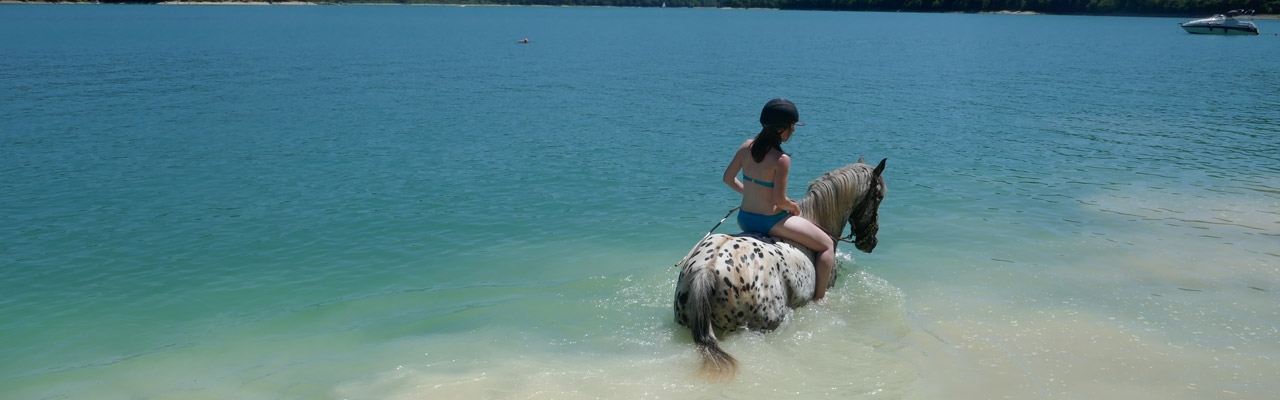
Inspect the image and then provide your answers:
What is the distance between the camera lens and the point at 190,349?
27.2 feet

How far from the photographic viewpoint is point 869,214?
27.6 feet

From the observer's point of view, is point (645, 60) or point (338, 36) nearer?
point (645, 60)

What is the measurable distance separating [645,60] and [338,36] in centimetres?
3319

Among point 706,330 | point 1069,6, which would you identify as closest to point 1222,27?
point 1069,6

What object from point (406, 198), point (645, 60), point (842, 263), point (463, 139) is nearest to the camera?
point (842, 263)

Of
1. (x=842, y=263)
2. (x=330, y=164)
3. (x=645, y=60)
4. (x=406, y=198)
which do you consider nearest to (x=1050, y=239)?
(x=842, y=263)

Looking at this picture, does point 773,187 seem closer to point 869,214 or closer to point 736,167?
point 736,167

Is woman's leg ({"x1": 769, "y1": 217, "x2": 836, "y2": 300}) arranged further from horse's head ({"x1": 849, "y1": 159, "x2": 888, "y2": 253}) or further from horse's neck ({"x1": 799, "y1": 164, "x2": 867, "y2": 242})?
horse's head ({"x1": 849, "y1": 159, "x2": 888, "y2": 253})

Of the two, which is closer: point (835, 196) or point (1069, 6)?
point (835, 196)

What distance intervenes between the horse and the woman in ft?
0.38

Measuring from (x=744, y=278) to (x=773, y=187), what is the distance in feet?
2.76

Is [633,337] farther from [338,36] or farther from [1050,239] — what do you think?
[338,36]

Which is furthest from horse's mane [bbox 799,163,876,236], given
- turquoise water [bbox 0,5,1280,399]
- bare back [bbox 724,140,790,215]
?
turquoise water [bbox 0,5,1280,399]

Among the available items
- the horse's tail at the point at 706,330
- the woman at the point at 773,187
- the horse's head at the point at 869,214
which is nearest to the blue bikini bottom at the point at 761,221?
the woman at the point at 773,187
